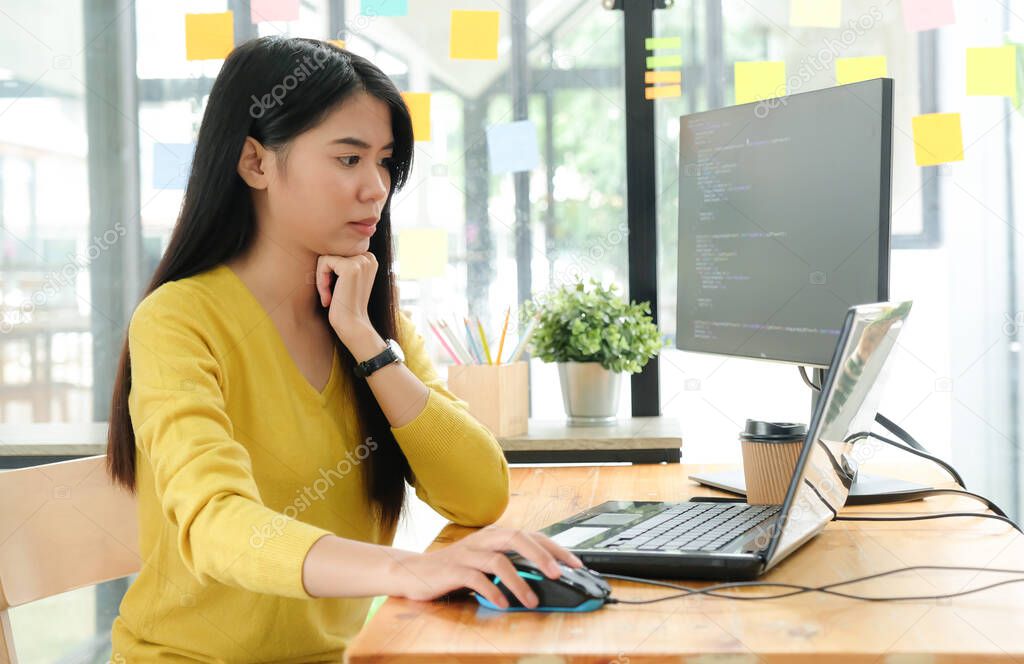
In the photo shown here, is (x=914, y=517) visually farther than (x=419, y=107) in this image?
No

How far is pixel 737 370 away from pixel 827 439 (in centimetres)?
116

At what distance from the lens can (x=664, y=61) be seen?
1987mm

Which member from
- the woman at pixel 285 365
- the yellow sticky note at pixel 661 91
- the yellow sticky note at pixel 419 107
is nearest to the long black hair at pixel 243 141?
the woman at pixel 285 365

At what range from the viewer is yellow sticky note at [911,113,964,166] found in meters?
1.92

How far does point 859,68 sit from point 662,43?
39 centimetres

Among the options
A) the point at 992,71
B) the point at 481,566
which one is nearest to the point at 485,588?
the point at 481,566

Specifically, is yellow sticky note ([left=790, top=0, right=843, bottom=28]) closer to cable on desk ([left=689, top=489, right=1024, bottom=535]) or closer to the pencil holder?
the pencil holder

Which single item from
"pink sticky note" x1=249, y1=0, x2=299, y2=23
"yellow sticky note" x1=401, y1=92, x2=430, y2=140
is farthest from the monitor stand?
"pink sticky note" x1=249, y1=0, x2=299, y2=23

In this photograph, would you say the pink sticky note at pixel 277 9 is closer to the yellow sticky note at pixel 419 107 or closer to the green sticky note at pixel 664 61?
the yellow sticky note at pixel 419 107

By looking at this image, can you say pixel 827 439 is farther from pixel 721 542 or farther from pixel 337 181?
pixel 337 181

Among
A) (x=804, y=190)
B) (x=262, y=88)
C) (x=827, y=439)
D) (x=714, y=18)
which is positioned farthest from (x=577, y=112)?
(x=827, y=439)

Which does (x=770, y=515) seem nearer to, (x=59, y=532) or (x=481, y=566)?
(x=481, y=566)

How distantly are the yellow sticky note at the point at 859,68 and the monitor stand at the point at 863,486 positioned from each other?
787 mm

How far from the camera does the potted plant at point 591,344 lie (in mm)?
1821
